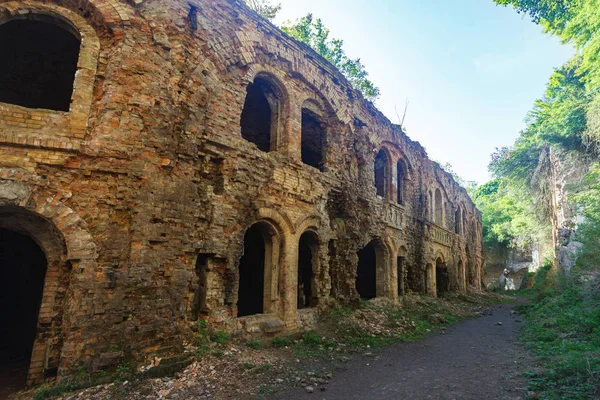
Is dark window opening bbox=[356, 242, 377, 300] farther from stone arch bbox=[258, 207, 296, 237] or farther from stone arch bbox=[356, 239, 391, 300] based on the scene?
stone arch bbox=[258, 207, 296, 237]

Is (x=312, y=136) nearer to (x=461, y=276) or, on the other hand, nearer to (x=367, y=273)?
(x=367, y=273)

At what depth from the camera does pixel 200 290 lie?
6809mm

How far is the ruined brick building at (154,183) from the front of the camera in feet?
17.7

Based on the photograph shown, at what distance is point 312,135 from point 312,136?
4 cm

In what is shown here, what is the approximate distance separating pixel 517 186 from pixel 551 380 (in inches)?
764

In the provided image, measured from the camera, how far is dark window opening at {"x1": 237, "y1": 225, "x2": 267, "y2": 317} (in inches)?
433

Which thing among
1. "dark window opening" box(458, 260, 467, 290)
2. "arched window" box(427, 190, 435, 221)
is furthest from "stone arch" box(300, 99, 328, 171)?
"dark window opening" box(458, 260, 467, 290)

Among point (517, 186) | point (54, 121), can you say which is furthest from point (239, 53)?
point (517, 186)

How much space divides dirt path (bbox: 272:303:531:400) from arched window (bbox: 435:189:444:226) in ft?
35.9

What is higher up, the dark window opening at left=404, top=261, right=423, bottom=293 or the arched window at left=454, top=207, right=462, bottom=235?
the arched window at left=454, top=207, right=462, bottom=235

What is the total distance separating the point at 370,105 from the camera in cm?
1333

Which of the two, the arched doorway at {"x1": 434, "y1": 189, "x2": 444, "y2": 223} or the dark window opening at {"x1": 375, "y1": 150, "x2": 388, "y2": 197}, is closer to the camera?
the dark window opening at {"x1": 375, "y1": 150, "x2": 388, "y2": 197}

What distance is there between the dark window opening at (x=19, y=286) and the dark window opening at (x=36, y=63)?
12.6 feet

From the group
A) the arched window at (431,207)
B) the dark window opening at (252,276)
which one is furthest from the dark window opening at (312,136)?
the arched window at (431,207)
